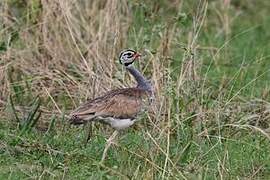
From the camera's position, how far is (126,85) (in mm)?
Result: 8016

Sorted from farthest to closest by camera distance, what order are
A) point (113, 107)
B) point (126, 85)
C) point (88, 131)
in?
point (126, 85), point (88, 131), point (113, 107)

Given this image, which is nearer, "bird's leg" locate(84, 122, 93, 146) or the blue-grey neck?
"bird's leg" locate(84, 122, 93, 146)

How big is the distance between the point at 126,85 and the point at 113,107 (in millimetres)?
1350

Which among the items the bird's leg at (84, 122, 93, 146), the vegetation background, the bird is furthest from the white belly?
the bird's leg at (84, 122, 93, 146)

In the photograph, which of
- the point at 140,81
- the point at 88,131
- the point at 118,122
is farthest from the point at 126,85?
the point at 118,122

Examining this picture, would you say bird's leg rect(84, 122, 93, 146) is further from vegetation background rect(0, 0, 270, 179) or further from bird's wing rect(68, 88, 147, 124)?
bird's wing rect(68, 88, 147, 124)

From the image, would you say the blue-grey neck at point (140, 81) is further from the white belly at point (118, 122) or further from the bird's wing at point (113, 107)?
the white belly at point (118, 122)

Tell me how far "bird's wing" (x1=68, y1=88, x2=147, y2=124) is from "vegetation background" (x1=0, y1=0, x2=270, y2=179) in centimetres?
17

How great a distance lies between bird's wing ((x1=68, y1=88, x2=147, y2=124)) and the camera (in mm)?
6582

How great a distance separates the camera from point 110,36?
28.6 feet

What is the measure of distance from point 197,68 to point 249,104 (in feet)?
1.67

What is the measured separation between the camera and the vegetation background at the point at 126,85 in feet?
21.0

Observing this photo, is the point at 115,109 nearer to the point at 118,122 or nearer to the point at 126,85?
the point at 118,122

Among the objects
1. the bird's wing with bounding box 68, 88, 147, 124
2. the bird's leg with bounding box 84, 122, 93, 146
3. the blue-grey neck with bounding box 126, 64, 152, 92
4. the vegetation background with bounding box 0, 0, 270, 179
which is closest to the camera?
the vegetation background with bounding box 0, 0, 270, 179
